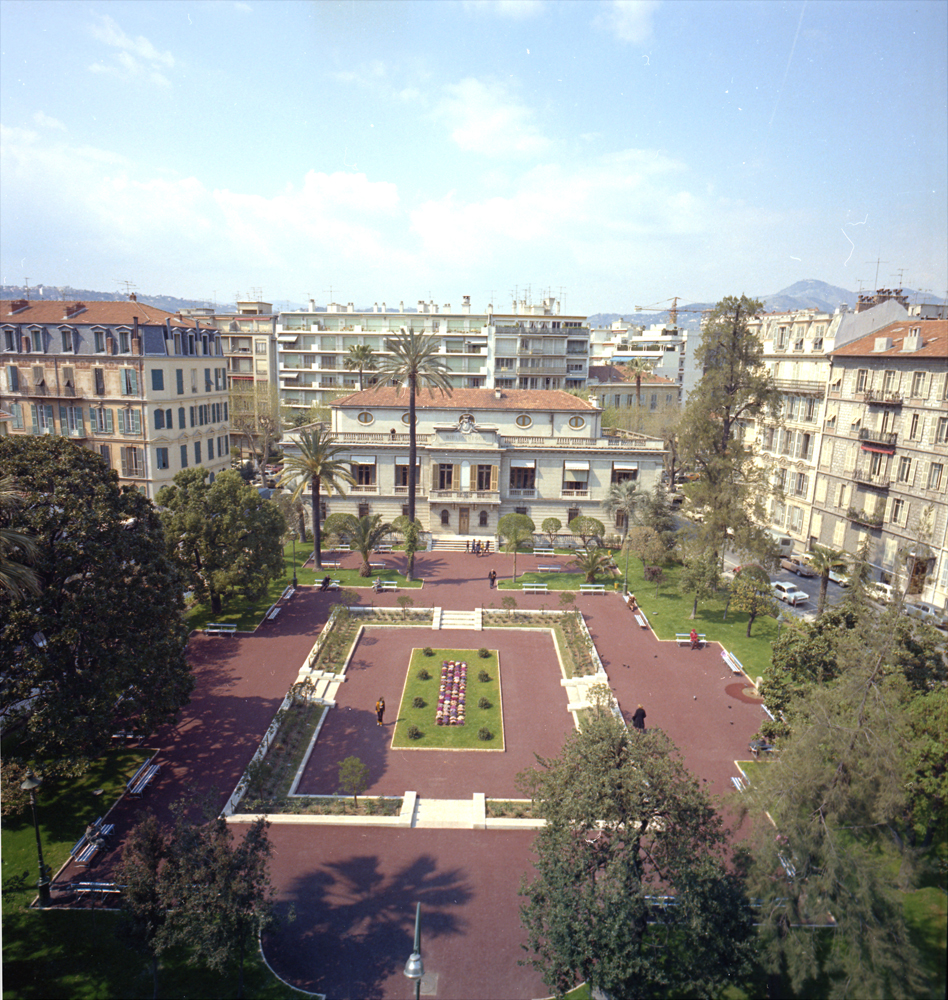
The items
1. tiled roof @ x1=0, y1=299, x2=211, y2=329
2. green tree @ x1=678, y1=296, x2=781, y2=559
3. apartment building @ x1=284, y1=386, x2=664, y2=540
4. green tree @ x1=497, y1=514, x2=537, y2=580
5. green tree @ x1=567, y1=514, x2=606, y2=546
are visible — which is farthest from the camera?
apartment building @ x1=284, y1=386, x2=664, y2=540

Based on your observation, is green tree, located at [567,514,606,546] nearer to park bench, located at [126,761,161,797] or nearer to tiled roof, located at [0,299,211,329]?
park bench, located at [126,761,161,797]

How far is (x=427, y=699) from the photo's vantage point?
96.4 feet

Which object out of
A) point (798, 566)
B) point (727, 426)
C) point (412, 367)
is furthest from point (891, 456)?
point (412, 367)

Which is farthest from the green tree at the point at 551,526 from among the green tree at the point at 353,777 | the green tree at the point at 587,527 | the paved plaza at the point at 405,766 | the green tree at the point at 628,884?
the green tree at the point at 628,884

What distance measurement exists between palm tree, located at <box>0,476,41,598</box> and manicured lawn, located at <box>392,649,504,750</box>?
1408 cm

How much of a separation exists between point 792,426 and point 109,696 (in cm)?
5035

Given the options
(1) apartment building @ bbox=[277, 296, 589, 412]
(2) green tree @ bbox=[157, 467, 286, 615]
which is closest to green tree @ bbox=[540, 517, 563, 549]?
(2) green tree @ bbox=[157, 467, 286, 615]

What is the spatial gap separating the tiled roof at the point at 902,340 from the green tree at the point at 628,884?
3679 cm

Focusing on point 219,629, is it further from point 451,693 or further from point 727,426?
point 727,426

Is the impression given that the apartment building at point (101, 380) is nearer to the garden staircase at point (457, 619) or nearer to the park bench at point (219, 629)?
the park bench at point (219, 629)

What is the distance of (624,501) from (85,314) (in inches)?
1597

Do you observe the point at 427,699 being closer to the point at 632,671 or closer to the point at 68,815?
the point at 632,671

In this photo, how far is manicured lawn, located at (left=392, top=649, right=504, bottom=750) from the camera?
26312mm

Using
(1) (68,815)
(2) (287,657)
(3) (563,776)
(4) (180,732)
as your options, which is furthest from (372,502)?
(3) (563,776)
